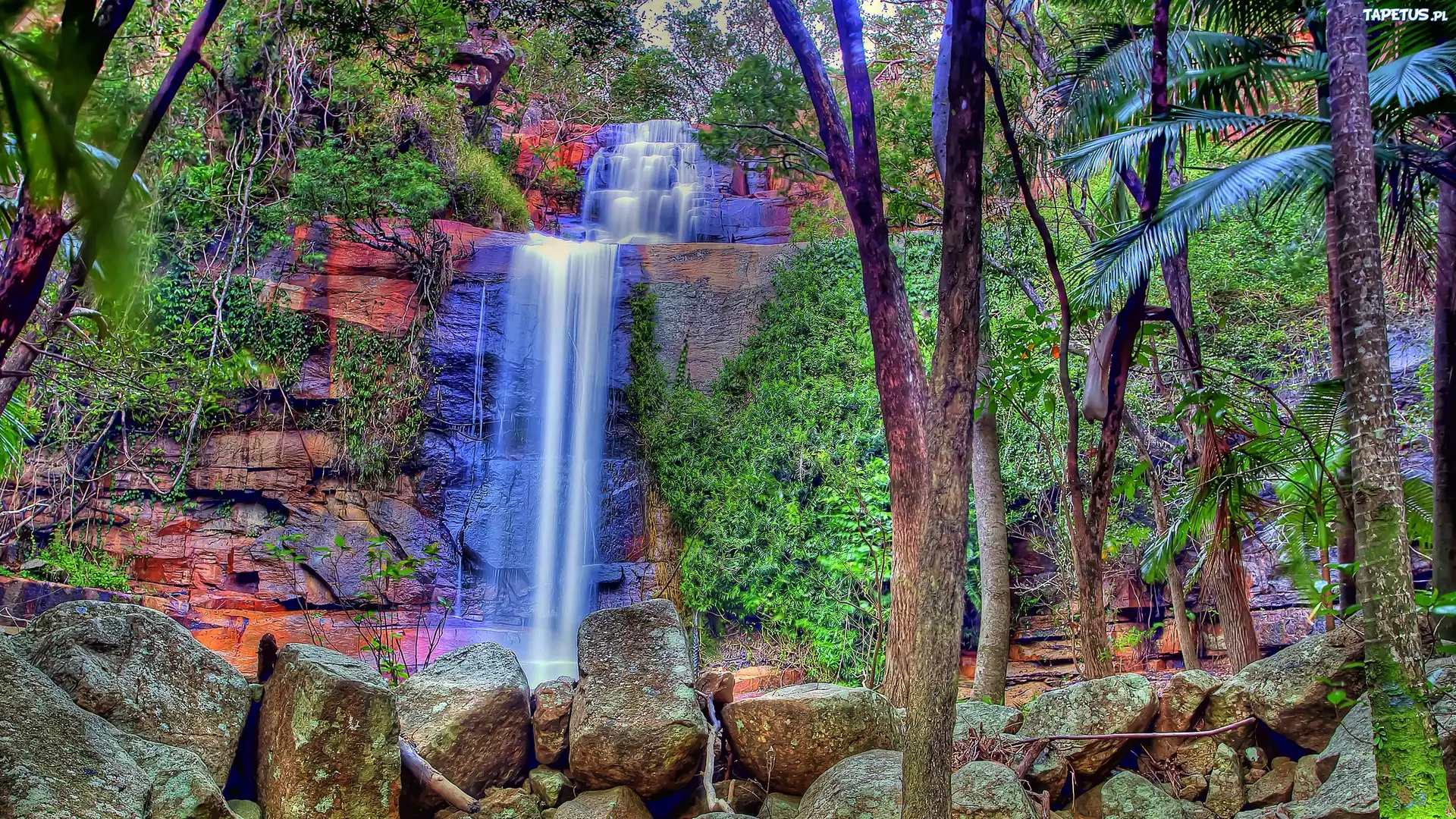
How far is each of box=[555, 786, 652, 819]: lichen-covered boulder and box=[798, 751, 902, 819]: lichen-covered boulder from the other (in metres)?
0.92

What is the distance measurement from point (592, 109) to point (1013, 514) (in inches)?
555

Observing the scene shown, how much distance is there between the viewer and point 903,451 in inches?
277

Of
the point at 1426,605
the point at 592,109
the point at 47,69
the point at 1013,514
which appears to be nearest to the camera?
the point at 47,69

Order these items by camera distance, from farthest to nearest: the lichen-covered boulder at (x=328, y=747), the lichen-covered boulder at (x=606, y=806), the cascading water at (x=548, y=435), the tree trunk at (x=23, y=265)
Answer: the cascading water at (x=548, y=435), the lichen-covered boulder at (x=606, y=806), the lichen-covered boulder at (x=328, y=747), the tree trunk at (x=23, y=265)

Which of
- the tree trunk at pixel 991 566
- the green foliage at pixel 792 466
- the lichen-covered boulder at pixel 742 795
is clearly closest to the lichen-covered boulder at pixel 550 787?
the lichen-covered boulder at pixel 742 795

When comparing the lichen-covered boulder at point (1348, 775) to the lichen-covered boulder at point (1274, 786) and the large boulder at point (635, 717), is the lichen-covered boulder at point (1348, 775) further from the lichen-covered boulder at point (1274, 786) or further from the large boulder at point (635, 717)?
the large boulder at point (635, 717)

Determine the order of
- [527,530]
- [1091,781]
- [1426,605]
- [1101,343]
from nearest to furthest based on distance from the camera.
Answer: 1. [1426,605]
2. [1091,781]
3. [1101,343]
4. [527,530]

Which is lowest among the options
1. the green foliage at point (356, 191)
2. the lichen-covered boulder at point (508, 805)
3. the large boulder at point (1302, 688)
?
the lichen-covered boulder at point (508, 805)

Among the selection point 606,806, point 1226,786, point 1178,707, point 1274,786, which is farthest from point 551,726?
point 1274,786

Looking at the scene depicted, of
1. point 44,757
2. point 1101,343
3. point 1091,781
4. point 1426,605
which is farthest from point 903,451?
point 44,757

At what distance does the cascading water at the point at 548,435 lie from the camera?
1414 centimetres

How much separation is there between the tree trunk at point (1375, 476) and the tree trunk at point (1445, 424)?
2.04m

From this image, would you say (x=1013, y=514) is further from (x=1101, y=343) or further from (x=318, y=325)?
(x=318, y=325)

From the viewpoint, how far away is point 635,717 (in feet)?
17.4
